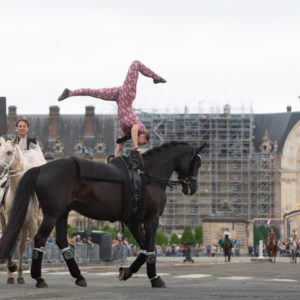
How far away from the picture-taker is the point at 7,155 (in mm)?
11984

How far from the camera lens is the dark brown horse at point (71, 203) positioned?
10500 mm

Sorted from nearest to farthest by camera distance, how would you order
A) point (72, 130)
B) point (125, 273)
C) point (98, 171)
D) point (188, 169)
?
point (98, 171) → point (125, 273) → point (188, 169) → point (72, 130)

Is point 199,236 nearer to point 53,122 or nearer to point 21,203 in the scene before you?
point 53,122

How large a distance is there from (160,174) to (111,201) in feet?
3.40

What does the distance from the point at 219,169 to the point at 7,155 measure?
265 feet

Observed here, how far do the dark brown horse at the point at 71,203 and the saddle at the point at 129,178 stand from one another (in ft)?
0.24

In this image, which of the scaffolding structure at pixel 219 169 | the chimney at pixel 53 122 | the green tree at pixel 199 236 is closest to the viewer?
the green tree at pixel 199 236

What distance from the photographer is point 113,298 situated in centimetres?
873

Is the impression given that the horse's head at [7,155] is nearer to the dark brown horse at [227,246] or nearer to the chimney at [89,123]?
the dark brown horse at [227,246]

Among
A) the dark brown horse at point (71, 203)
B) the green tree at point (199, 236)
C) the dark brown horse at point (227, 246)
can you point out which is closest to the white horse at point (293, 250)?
the dark brown horse at point (227, 246)

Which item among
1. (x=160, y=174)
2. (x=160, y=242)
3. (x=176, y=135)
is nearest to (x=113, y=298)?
(x=160, y=174)

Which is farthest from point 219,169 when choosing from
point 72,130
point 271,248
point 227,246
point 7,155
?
point 7,155

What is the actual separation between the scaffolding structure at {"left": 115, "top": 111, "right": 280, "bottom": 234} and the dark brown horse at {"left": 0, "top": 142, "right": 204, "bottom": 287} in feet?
259

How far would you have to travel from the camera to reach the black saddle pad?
10664 millimetres
